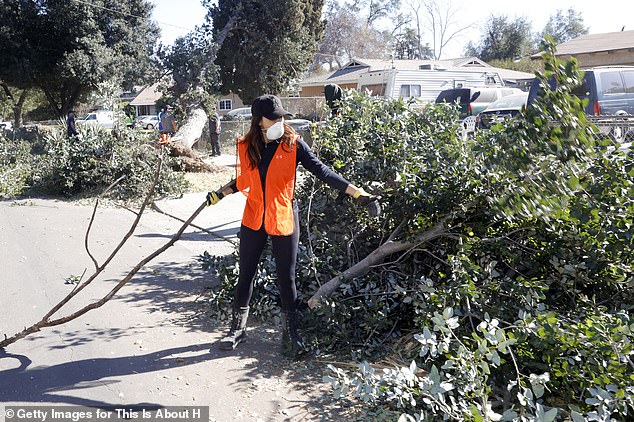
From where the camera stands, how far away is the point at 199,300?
533 cm

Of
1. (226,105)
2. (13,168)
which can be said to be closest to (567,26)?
(226,105)

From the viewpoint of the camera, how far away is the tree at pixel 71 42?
21453mm

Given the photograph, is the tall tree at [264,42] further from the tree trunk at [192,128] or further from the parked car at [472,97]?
the parked car at [472,97]

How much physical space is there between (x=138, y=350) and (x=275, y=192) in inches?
64.2

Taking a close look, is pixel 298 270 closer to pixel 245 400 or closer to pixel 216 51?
pixel 245 400

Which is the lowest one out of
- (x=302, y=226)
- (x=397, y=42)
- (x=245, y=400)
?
(x=245, y=400)

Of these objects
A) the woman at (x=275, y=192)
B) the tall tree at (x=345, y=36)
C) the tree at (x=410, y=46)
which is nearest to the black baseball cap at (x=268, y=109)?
the woman at (x=275, y=192)

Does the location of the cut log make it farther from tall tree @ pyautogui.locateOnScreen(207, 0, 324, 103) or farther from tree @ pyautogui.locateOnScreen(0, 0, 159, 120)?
tall tree @ pyautogui.locateOnScreen(207, 0, 324, 103)

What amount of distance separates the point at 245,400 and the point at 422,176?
6.77 feet

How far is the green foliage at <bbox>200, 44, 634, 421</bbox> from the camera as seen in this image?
2811 millimetres

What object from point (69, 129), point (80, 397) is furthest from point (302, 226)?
point (69, 129)

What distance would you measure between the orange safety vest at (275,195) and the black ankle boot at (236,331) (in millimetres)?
711

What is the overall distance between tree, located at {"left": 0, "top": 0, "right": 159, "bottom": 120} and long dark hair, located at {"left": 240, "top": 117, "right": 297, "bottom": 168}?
1892 cm

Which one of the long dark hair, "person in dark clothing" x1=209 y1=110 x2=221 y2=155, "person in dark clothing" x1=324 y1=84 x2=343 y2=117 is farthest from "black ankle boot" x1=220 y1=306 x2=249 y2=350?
"person in dark clothing" x1=209 y1=110 x2=221 y2=155
